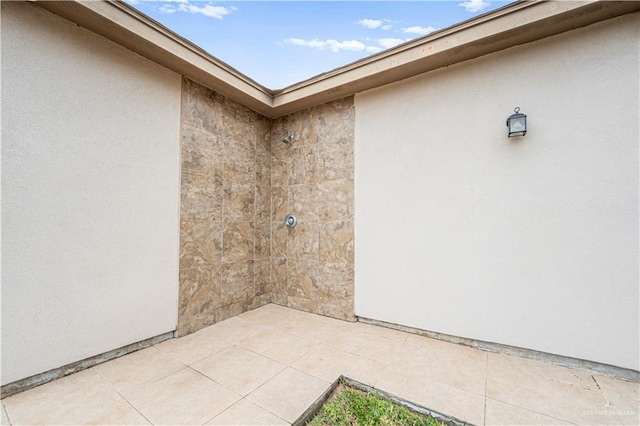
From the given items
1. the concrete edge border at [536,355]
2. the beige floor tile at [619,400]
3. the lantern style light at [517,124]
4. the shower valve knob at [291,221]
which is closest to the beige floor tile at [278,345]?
the concrete edge border at [536,355]

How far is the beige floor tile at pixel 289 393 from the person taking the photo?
1679 mm

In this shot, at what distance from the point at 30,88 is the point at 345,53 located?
2.84m

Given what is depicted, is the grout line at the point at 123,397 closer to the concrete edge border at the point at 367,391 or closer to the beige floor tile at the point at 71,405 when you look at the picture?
the beige floor tile at the point at 71,405

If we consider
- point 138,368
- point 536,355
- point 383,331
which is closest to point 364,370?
point 383,331

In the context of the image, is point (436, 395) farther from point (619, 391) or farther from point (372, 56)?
point (372, 56)

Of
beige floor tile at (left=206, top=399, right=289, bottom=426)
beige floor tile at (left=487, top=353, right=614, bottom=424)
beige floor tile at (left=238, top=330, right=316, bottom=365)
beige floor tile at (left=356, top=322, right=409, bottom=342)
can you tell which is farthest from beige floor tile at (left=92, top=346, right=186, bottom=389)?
beige floor tile at (left=487, top=353, right=614, bottom=424)

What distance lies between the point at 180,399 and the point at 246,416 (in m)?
0.53

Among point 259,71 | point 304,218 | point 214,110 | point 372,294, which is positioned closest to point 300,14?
point 259,71

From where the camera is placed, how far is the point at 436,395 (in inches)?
72.2

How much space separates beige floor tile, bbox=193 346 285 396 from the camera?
6.42ft

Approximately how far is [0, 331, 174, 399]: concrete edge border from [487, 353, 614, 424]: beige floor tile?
305 centimetres

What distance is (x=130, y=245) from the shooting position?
2424 mm

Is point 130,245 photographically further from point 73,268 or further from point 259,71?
point 259,71

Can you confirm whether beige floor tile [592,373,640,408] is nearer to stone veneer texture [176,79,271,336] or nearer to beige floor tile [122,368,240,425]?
beige floor tile [122,368,240,425]
